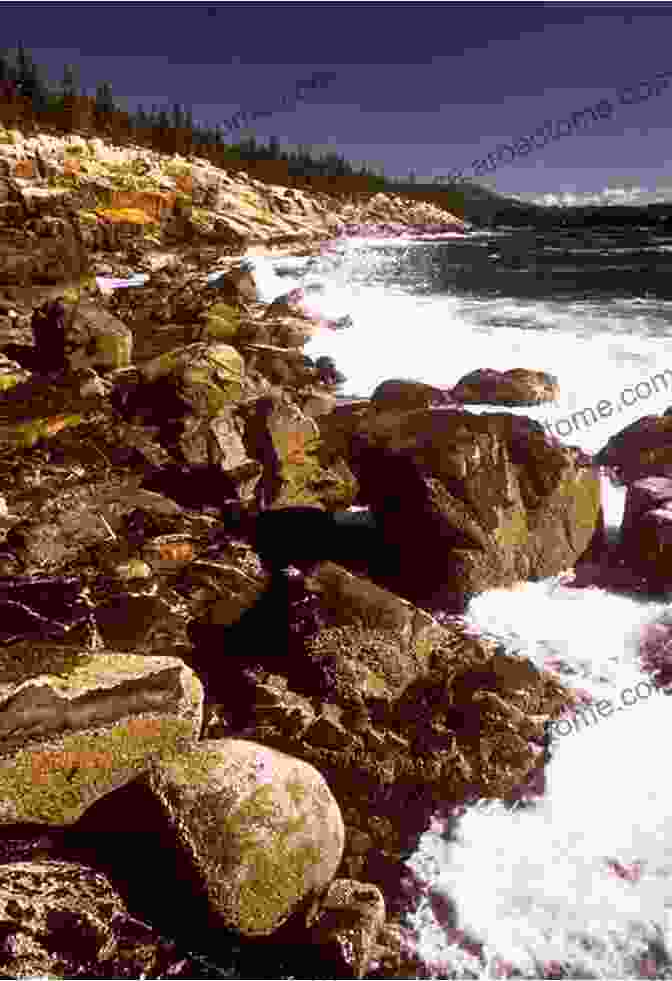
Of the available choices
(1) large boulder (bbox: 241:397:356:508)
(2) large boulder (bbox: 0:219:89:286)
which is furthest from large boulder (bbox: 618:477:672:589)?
(2) large boulder (bbox: 0:219:89:286)

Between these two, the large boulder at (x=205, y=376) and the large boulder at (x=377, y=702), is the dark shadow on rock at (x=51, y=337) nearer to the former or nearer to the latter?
the large boulder at (x=205, y=376)

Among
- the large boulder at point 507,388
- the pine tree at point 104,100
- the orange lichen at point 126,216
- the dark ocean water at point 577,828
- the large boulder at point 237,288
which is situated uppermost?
the pine tree at point 104,100

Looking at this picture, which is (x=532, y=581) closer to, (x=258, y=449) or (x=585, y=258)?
(x=258, y=449)

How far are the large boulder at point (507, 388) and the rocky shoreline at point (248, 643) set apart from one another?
0.09 metres

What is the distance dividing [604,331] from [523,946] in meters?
23.6

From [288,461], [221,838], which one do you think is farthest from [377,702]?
[288,461]

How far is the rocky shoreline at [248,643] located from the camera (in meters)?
5.12

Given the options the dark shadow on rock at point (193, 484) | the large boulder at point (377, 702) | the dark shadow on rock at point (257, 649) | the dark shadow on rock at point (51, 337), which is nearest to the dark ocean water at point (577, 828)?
the large boulder at point (377, 702)

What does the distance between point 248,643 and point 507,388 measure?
443 inches

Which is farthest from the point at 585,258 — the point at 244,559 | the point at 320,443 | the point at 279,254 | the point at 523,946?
the point at 523,946

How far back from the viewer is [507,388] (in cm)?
1656

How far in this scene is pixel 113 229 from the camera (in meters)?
46.1

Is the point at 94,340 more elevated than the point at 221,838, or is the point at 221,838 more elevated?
the point at 94,340

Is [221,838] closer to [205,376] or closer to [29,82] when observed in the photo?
[205,376]
